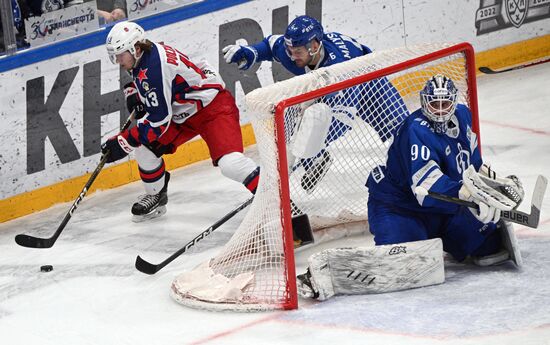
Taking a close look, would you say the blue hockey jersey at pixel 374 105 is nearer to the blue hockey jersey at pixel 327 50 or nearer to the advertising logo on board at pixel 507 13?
the blue hockey jersey at pixel 327 50

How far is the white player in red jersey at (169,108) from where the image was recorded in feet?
17.5

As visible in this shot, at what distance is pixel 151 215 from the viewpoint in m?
5.89

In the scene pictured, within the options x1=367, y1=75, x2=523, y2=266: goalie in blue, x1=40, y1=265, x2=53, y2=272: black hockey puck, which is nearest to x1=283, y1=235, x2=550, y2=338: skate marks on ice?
x1=367, y1=75, x2=523, y2=266: goalie in blue

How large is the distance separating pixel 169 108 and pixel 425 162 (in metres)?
1.55

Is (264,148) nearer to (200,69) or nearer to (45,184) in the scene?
(200,69)

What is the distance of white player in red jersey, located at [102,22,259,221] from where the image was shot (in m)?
5.35

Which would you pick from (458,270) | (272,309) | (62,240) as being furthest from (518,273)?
(62,240)

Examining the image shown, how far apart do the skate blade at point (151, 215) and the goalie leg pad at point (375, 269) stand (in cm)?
170

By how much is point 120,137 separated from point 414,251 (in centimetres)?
184

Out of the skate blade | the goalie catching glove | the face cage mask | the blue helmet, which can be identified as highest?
the blue helmet

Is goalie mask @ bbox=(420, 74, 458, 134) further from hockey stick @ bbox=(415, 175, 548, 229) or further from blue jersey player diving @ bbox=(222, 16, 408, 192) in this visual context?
blue jersey player diving @ bbox=(222, 16, 408, 192)

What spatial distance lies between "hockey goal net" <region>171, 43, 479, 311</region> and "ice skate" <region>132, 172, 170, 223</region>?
104 centimetres

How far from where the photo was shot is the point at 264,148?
4496 millimetres

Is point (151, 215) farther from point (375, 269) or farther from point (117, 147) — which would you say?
point (375, 269)
